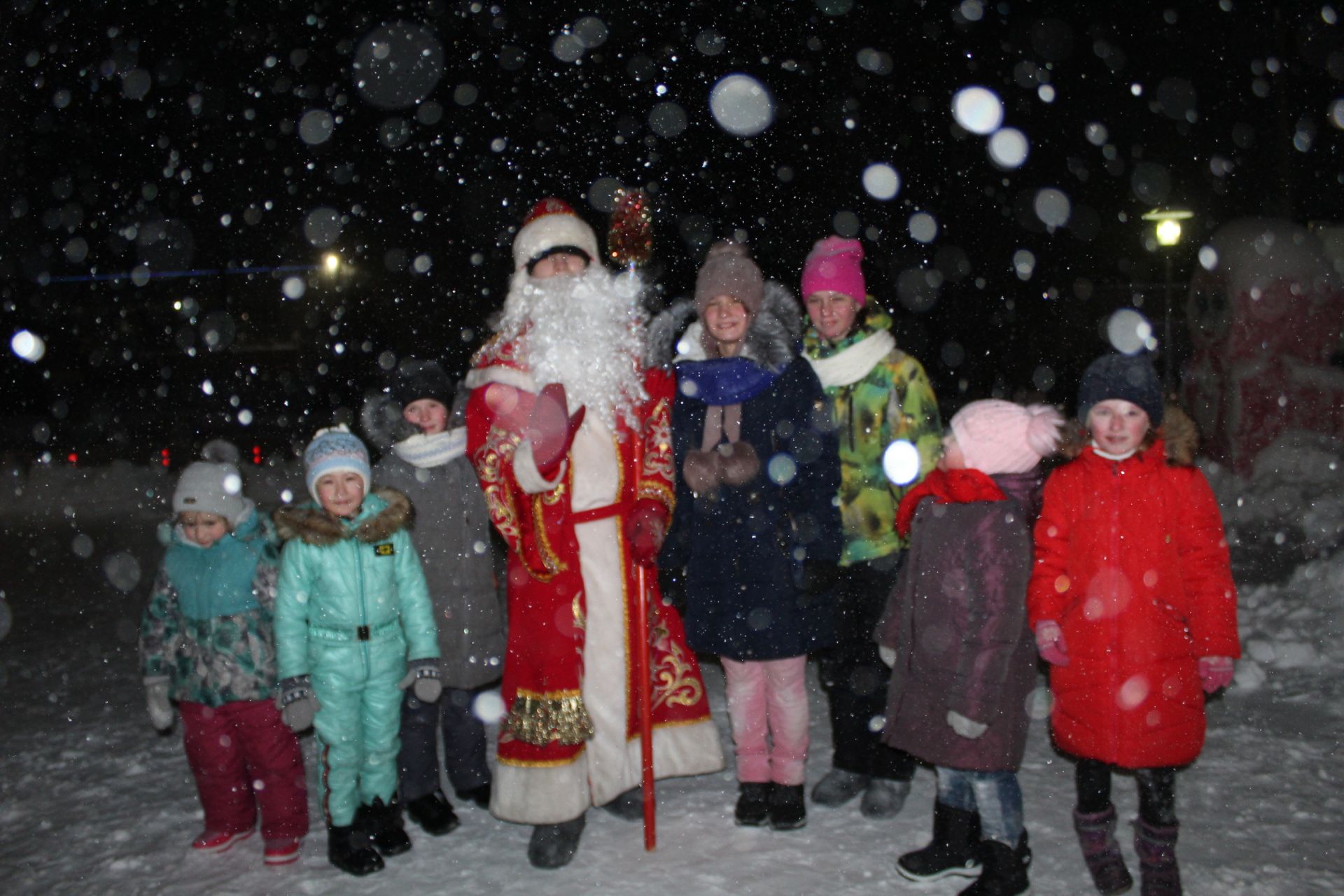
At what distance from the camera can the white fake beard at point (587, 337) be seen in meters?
3.47

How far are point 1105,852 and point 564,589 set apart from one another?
1.96 metres

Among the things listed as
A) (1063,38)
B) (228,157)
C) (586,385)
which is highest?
(228,157)

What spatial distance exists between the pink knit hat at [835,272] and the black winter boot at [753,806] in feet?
6.21

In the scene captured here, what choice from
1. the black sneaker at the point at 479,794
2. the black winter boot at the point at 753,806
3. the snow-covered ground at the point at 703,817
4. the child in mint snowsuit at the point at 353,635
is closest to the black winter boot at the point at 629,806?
the snow-covered ground at the point at 703,817

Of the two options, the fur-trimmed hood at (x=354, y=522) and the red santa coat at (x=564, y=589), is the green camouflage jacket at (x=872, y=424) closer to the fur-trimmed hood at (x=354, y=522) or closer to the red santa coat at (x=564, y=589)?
the red santa coat at (x=564, y=589)

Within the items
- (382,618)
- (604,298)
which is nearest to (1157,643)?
(604,298)

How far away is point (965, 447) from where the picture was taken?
3.11 meters

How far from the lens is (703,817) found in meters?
3.80

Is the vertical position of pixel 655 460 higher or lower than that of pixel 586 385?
lower

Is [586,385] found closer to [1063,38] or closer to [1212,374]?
[1212,374]

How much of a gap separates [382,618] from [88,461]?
46.5 ft

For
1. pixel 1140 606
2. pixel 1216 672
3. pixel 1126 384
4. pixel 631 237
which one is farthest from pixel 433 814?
pixel 1126 384

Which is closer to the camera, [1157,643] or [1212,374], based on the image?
[1157,643]

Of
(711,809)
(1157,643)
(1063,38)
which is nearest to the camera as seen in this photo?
(1157,643)
